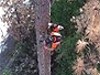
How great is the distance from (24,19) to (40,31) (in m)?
2.48

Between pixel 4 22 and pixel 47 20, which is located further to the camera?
pixel 4 22

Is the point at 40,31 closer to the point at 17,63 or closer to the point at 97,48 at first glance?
the point at 97,48

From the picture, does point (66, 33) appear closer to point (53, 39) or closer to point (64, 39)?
point (64, 39)

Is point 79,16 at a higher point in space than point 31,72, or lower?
higher

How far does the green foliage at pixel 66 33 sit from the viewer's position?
613 cm

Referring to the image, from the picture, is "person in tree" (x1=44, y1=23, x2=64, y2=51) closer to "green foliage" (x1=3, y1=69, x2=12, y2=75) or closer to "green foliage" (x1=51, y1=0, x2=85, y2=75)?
"green foliage" (x1=51, y1=0, x2=85, y2=75)

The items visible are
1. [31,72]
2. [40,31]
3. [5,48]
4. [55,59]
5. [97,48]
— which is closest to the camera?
[40,31]

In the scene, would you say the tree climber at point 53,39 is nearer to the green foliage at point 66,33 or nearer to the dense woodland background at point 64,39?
the dense woodland background at point 64,39

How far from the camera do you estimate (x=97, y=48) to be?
18.4ft

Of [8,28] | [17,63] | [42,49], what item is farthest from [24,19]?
[42,49]

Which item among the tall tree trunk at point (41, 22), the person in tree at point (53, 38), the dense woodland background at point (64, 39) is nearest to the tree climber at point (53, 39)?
the person in tree at point (53, 38)

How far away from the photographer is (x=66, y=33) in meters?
6.60

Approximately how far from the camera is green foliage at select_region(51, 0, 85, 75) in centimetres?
613

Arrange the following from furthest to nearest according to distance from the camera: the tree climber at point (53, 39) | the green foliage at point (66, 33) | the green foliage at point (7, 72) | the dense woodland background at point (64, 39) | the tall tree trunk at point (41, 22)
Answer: the green foliage at point (7, 72) → the green foliage at point (66, 33) → the dense woodland background at point (64, 39) → the tall tree trunk at point (41, 22) → the tree climber at point (53, 39)
